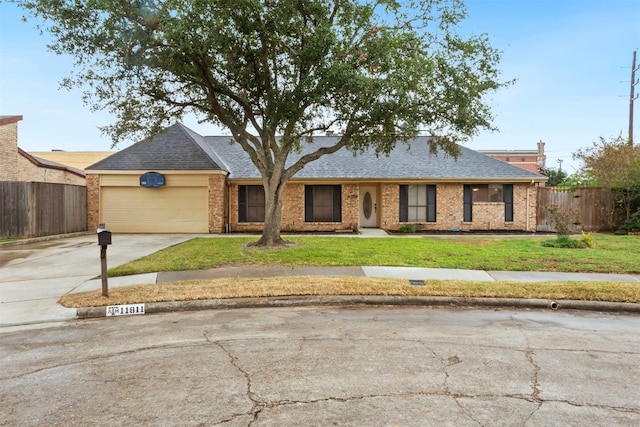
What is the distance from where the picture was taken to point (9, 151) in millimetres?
20359

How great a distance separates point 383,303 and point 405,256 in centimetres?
436

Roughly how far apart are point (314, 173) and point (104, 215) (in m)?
10.2

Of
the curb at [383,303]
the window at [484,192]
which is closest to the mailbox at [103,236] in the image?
the curb at [383,303]

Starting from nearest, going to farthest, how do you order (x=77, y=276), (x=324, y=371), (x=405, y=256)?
1. (x=324, y=371)
2. (x=77, y=276)
3. (x=405, y=256)

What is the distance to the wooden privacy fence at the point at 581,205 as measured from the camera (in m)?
19.0

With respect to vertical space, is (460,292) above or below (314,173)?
below

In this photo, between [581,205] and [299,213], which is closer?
[299,213]

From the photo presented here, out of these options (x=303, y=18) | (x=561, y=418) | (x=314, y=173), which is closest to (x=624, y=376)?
(x=561, y=418)

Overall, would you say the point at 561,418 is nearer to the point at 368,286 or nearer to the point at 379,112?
the point at 368,286

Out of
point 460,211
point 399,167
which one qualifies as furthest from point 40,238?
point 460,211

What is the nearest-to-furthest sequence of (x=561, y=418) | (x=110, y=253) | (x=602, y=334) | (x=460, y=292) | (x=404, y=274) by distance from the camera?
(x=561, y=418)
(x=602, y=334)
(x=460, y=292)
(x=404, y=274)
(x=110, y=253)

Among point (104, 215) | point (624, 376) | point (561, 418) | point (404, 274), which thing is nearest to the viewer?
point (561, 418)

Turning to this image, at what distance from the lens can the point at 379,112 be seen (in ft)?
35.6

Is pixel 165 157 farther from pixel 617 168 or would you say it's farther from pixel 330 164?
pixel 617 168
